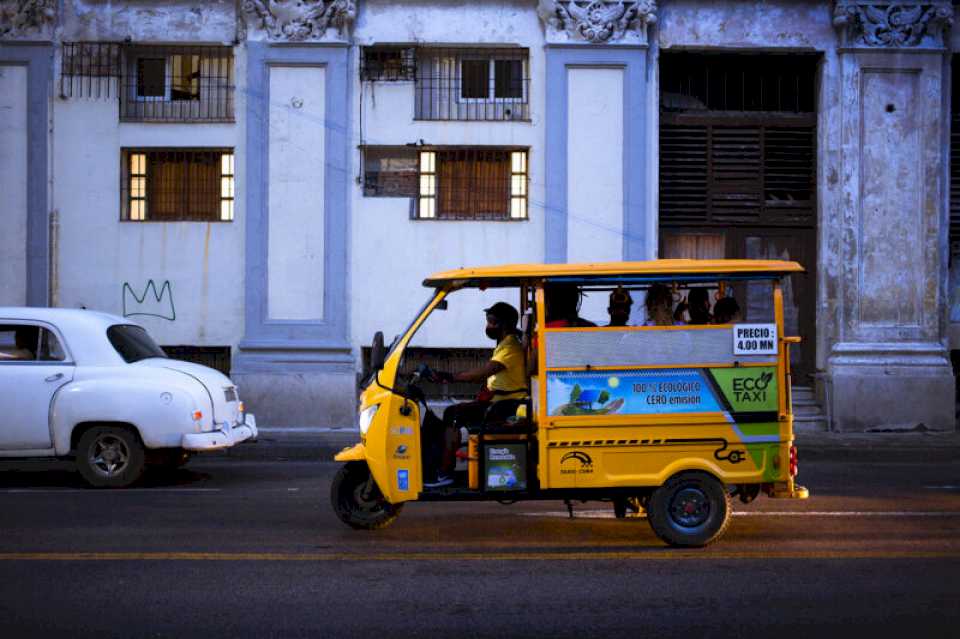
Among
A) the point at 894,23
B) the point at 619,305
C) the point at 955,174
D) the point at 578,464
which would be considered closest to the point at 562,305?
the point at 619,305

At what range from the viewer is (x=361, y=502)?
9141mm

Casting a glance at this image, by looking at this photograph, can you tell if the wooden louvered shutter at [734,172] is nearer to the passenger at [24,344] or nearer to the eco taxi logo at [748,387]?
the passenger at [24,344]

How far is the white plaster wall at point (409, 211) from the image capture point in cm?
1875

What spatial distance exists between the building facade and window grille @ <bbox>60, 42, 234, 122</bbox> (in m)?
0.04

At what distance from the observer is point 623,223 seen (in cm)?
1866

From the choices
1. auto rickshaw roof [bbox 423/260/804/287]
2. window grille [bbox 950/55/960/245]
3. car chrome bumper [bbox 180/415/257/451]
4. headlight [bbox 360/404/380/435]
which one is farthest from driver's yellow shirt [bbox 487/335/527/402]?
window grille [bbox 950/55/960/245]

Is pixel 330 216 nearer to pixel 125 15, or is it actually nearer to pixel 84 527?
pixel 125 15

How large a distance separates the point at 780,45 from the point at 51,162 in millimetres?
11632

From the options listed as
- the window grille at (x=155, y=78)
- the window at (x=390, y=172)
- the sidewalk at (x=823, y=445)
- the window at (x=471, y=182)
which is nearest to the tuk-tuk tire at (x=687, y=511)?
the sidewalk at (x=823, y=445)

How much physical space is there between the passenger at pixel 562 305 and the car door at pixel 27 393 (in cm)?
541

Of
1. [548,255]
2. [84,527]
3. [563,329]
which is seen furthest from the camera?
[548,255]

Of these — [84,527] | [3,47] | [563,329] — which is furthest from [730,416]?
[3,47]

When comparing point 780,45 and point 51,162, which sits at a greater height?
point 780,45

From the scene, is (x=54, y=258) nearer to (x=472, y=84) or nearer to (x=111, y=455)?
(x=472, y=84)
